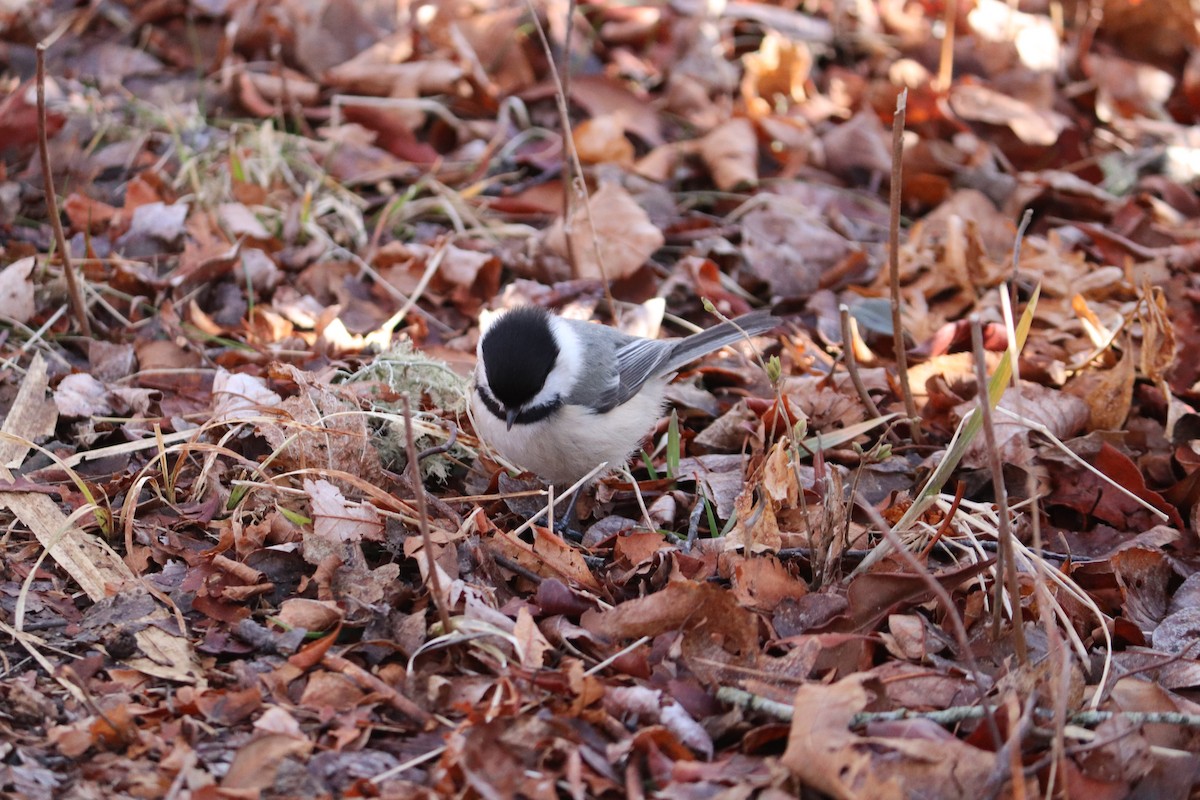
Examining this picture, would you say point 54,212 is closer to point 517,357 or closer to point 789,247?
point 517,357

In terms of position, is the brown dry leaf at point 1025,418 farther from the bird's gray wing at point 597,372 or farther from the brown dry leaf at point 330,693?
the brown dry leaf at point 330,693

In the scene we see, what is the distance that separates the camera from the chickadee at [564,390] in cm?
324

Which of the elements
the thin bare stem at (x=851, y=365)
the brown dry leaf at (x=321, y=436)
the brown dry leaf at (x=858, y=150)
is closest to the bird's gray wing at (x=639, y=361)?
the thin bare stem at (x=851, y=365)

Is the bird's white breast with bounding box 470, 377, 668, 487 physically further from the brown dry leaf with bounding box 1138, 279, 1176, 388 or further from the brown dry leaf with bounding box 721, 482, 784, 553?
the brown dry leaf with bounding box 1138, 279, 1176, 388

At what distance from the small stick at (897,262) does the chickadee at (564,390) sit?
49 cm

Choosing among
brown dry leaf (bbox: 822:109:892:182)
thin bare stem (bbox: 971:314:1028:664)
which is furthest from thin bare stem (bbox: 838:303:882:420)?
brown dry leaf (bbox: 822:109:892:182)

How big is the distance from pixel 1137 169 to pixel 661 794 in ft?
15.3

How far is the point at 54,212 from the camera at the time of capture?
3.59m

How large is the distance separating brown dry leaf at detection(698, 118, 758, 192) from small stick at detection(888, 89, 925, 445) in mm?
1794

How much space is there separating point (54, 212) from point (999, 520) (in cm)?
306

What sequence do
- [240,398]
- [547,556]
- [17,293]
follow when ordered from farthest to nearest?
[17,293] < [240,398] < [547,556]

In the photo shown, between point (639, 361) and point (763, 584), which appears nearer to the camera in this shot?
point (763, 584)

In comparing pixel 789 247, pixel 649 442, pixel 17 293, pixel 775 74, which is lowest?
pixel 649 442

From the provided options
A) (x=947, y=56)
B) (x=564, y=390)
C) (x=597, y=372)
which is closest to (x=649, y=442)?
(x=597, y=372)
